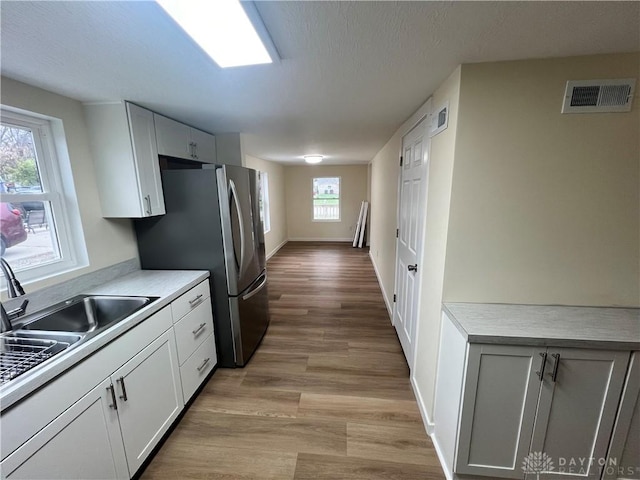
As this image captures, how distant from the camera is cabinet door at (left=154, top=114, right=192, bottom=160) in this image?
6.91 ft

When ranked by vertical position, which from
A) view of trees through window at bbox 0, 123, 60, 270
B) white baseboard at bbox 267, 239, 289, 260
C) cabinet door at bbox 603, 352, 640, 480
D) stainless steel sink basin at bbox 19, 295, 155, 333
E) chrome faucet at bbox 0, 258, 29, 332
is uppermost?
view of trees through window at bbox 0, 123, 60, 270

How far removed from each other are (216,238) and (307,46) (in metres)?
1.54

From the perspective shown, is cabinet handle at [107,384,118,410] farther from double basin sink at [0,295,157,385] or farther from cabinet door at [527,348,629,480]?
cabinet door at [527,348,629,480]

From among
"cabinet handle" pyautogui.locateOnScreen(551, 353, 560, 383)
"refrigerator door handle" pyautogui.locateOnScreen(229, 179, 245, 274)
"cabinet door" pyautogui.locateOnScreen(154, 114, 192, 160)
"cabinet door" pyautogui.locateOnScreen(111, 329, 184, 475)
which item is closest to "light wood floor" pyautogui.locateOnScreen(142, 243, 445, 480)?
"cabinet door" pyautogui.locateOnScreen(111, 329, 184, 475)

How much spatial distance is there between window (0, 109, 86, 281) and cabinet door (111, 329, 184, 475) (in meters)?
0.87

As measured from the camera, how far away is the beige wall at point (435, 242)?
4.67 ft

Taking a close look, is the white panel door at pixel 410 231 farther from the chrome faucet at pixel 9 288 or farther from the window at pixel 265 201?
the window at pixel 265 201

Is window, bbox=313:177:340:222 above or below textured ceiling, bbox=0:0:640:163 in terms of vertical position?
below

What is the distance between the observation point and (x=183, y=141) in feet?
7.82

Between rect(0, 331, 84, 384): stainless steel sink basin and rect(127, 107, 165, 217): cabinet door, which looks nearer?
rect(0, 331, 84, 384): stainless steel sink basin

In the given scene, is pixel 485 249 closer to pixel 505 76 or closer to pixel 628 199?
pixel 628 199

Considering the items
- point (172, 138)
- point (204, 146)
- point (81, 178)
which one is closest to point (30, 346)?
point (81, 178)

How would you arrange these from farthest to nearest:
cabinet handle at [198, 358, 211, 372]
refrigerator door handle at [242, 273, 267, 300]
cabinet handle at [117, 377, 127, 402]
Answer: refrigerator door handle at [242, 273, 267, 300] < cabinet handle at [198, 358, 211, 372] < cabinet handle at [117, 377, 127, 402]

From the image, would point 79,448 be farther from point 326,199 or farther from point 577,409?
Answer: point 326,199
